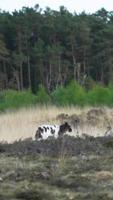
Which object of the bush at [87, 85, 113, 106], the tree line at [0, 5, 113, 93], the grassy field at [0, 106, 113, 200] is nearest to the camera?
the grassy field at [0, 106, 113, 200]

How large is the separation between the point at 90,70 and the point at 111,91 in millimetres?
41017

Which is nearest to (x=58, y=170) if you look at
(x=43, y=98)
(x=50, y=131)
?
(x=50, y=131)

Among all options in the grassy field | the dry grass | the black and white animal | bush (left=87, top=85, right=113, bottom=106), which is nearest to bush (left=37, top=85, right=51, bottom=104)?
bush (left=87, top=85, right=113, bottom=106)

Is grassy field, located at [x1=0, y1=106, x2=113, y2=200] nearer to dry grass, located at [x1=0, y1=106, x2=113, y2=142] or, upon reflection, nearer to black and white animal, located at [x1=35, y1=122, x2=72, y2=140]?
black and white animal, located at [x1=35, y1=122, x2=72, y2=140]

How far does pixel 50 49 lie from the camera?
64812mm

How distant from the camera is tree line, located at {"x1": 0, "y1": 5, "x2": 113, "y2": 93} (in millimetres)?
64688

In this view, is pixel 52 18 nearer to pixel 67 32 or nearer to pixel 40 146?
pixel 67 32

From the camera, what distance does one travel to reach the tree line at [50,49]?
64.7 metres

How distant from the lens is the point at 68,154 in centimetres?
806

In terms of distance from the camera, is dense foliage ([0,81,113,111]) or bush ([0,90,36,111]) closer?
dense foliage ([0,81,113,111])

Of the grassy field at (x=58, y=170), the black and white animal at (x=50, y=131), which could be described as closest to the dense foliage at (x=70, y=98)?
the black and white animal at (x=50, y=131)

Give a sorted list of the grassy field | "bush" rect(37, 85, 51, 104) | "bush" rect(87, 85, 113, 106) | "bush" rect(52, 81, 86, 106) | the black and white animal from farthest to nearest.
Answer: "bush" rect(37, 85, 51, 104) < "bush" rect(52, 81, 86, 106) < "bush" rect(87, 85, 113, 106) < the black and white animal < the grassy field

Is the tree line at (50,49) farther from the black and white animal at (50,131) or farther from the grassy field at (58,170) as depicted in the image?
the grassy field at (58,170)

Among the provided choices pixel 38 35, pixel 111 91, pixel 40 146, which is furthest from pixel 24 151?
pixel 38 35
